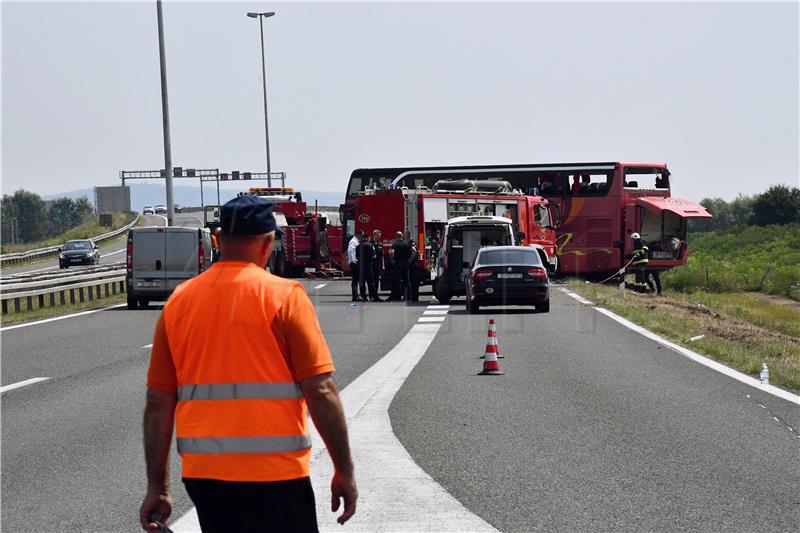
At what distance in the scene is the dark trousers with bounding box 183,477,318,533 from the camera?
423 centimetres

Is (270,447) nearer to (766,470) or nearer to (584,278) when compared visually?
(766,470)

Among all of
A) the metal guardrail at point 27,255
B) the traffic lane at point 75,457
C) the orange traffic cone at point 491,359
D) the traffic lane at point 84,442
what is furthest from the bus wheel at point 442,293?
the metal guardrail at point 27,255

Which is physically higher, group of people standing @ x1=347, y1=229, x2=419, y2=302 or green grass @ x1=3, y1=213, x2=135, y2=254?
group of people standing @ x1=347, y1=229, x2=419, y2=302

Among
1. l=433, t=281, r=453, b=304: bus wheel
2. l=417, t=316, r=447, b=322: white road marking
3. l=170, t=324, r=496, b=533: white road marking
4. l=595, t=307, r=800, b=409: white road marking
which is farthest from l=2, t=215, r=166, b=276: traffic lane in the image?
l=170, t=324, r=496, b=533: white road marking

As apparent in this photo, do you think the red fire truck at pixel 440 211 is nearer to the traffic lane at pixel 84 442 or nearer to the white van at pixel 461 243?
the white van at pixel 461 243

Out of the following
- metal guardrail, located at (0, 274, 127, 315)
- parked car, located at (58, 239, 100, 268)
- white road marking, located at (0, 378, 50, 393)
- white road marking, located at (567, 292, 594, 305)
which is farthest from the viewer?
parked car, located at (58, 239, 100, 268)

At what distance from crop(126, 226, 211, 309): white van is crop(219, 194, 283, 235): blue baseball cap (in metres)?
25.4

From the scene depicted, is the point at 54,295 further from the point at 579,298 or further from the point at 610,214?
the point at 610,214

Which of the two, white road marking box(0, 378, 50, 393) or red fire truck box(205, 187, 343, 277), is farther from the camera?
red fire truck box(205, 187, 343, 277)

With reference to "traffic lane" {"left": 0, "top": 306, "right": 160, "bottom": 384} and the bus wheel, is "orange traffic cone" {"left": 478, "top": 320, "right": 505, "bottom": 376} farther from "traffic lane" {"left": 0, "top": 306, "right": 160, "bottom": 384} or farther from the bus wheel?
the bus wheel

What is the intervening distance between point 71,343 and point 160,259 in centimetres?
921

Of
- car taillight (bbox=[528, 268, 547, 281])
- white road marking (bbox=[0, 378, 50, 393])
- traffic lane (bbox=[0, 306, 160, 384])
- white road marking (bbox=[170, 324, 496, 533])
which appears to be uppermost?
white road marking (bbox=[170, 324, 496, 533])

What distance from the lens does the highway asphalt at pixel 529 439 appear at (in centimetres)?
754

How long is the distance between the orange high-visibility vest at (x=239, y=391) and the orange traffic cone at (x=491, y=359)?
1057 cm
